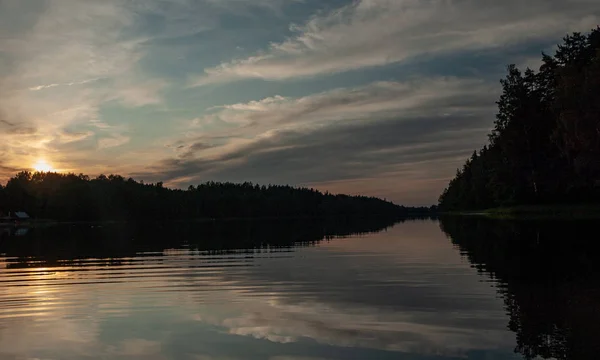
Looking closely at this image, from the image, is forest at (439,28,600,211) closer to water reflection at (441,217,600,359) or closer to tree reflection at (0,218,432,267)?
A: tree reflection at (0,218,432,267)

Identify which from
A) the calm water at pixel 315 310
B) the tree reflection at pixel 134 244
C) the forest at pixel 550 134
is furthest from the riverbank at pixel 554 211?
the calm water at pixel 315 310

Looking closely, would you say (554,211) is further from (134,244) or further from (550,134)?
(134,244)

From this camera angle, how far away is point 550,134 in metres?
91.3

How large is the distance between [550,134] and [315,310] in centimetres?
8589

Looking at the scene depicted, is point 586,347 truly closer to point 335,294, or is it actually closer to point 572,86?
point 335,294

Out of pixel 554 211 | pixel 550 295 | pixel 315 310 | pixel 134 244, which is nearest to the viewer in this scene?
pixel 315 310

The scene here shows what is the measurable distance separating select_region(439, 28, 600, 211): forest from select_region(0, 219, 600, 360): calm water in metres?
45.5

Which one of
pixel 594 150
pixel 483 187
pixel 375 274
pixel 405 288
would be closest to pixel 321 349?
pixel 405 288

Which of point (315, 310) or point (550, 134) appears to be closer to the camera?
point (315, 310)

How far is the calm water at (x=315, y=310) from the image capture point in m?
11.8

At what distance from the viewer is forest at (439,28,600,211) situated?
68.6 metres

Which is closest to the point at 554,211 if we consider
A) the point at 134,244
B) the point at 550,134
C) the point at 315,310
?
the point at 550,134

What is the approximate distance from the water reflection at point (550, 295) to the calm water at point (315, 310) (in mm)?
40

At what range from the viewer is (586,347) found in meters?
10.9
